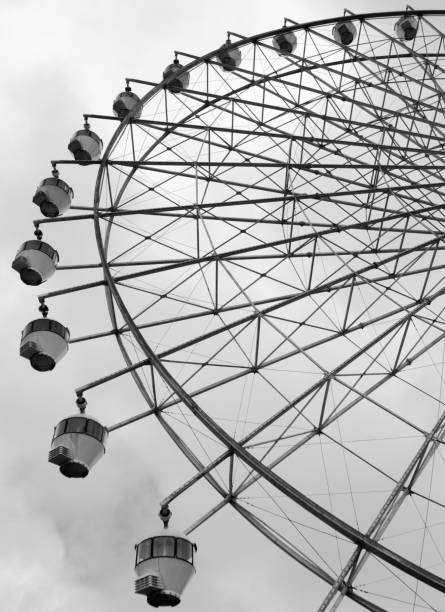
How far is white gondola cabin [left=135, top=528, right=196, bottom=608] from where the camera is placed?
9938 mm

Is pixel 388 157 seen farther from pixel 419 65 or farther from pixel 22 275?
pixel 22 275

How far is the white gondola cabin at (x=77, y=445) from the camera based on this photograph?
12.2 meters

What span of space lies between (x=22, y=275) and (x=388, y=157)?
316 inches

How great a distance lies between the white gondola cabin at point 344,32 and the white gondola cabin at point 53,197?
9.45 meters

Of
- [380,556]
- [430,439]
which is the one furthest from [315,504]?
[430,439]

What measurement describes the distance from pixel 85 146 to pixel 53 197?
2336 mm

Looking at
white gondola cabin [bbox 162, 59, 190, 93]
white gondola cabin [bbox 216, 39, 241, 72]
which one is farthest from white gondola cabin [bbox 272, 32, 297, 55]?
white gondola cabin [bbox 162, 59, 190, 93]

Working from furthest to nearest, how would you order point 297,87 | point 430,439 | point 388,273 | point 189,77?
point 189,77, point 297,87, point 388,273, point 430,439

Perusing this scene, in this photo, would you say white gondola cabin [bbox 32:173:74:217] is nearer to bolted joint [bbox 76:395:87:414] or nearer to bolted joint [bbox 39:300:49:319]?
bolted joint [bbox 39:300:49:319]

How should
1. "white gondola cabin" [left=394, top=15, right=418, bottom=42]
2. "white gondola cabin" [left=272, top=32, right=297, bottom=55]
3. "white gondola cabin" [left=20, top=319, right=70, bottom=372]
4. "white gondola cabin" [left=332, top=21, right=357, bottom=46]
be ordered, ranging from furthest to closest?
"white gondola cabin" [left=394, top=15, right=418, bottom=42] → "white gondola cabin" [left=332, top=21, right=357, bottom=46] → "white gondola cabin" [left=272, top=32, right=297, bottom=55] → "white gondola cabin" [left=20, top=319, right=70, bottom=372]

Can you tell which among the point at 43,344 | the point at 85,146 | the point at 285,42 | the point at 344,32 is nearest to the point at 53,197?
the point at 85,146

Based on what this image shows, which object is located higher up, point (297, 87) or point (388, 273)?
point (297, 87)

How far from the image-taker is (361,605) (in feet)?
34.6

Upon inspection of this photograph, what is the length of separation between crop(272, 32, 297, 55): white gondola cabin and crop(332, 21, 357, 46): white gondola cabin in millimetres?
1108
